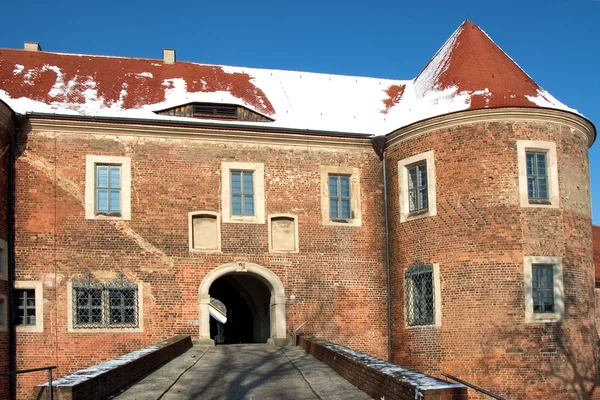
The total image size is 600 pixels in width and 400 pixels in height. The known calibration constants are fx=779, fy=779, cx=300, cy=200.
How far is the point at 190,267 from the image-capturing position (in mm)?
21219

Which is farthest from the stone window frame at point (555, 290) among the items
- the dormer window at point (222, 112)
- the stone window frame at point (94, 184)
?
the stone window frame at point (94, 184)

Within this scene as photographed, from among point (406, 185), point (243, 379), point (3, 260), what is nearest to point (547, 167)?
point (406, 185)

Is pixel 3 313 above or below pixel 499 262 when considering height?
below

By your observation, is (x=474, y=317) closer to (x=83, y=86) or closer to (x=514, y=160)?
(x=514, y=160)

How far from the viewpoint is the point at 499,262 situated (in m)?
20.0

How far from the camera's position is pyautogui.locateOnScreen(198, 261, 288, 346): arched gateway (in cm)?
2114

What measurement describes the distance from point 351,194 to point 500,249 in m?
4.82

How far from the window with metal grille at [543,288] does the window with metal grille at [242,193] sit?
788 cm

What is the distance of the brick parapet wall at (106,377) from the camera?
10.2m

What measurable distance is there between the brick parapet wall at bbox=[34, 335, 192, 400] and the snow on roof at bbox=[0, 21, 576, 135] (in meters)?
8.28

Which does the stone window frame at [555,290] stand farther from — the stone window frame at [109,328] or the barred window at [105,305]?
the barred window at [105,305]

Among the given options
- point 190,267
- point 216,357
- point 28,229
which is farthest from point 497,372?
point 28,229

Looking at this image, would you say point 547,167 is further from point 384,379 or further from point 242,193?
point 384,379

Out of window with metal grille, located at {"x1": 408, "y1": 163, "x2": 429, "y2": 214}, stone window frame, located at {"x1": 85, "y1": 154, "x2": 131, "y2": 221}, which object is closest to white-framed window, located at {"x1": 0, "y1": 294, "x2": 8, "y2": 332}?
stone window frame, located at {"x1": 85, "y1": 154, "x2": 131, "y2": 221}
